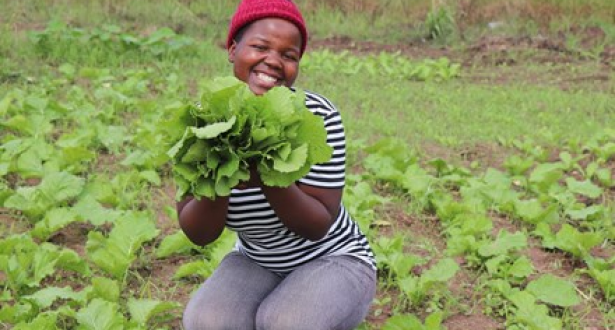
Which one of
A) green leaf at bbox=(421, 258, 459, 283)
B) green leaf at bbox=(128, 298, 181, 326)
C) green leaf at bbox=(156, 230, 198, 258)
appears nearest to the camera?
green leaf at bbox=(128, 298, 181, 326)

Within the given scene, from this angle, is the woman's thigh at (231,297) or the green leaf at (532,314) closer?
the woman's thigh at (231,297)

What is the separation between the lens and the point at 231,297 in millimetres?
2943

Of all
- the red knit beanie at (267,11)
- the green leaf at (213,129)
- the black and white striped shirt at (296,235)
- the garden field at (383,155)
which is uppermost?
the red knit beanie at (267,11)

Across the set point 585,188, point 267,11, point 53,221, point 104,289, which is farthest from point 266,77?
point 585,188

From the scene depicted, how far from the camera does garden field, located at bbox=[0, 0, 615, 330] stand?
3900 millimetres

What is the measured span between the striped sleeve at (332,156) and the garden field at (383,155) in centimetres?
47

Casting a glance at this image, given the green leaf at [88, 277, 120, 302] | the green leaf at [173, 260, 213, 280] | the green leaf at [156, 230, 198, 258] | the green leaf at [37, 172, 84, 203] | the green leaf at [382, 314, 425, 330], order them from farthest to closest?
1. the green leaf at [37, 172, 84, 203]
2. the green leaf at [156, 230, 198, 258]
3. the green leaf at [173, 260, 213, 280]
4. the green leaf at [88, 277, 120, 302]
5. the green leaf at [382, 314, 425, 330]

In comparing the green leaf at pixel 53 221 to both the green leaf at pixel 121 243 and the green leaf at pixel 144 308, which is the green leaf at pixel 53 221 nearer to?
the green leaf at pixel 121 243

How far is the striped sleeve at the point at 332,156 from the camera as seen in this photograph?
288cm

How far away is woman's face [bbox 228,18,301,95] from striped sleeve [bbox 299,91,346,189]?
0.12 meters

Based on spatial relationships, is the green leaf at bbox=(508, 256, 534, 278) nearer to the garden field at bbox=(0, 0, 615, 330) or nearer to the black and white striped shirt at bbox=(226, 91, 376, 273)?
the garden field at bbox=(0, 0, 615, 330)

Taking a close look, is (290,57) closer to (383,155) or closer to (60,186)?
(60,186)

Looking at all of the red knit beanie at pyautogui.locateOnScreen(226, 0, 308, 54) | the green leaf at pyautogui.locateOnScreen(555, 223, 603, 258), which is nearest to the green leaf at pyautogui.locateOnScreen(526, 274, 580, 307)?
the green leaf at pyautogui.locateOnScreen(555, 223, 603, 258)

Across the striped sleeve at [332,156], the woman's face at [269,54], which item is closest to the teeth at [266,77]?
the woman's face at [269,54]
